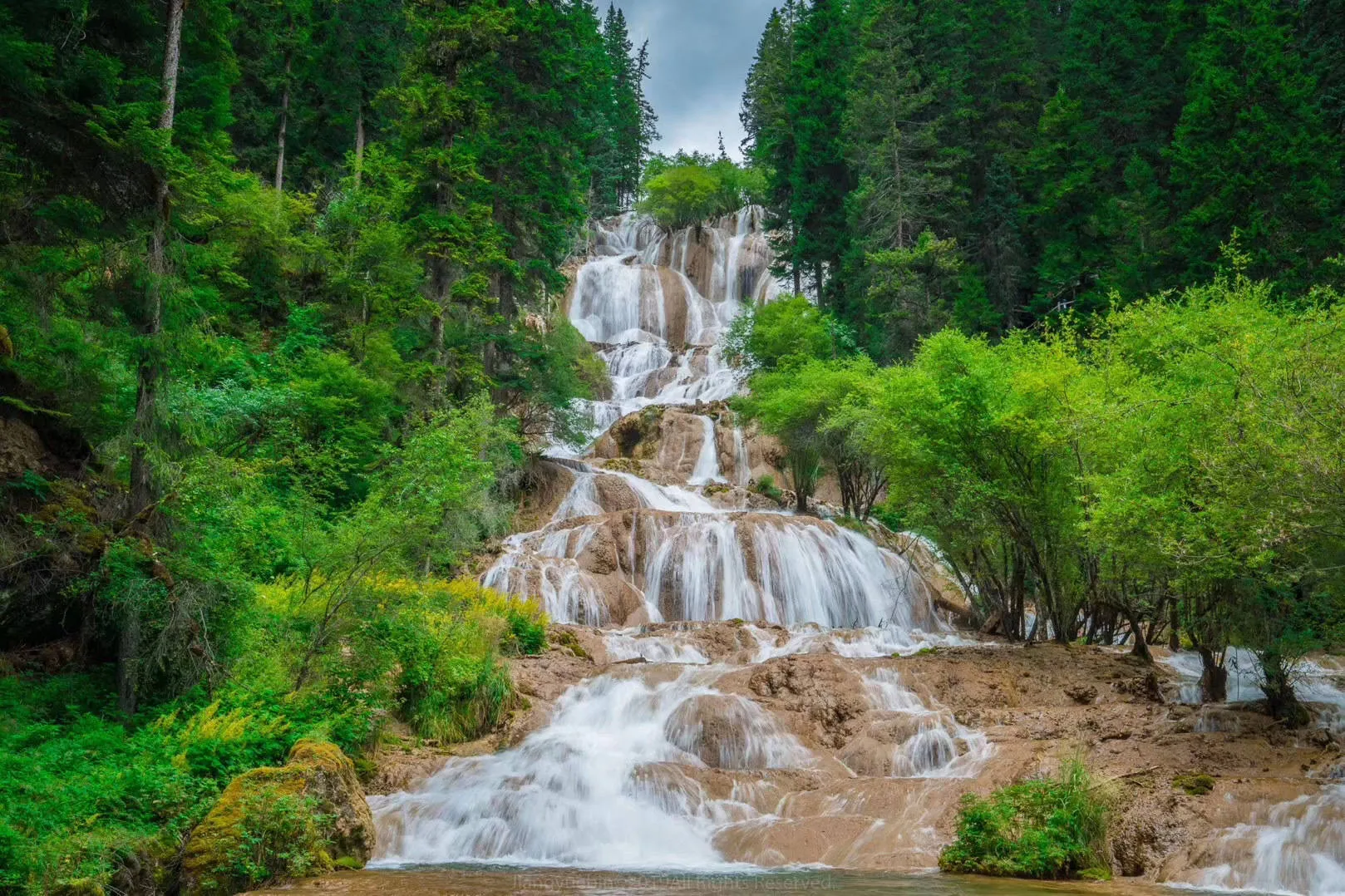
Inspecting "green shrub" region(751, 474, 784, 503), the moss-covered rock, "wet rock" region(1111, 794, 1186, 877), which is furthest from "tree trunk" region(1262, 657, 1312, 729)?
"green shrub" region(751, 474, 784, 503)

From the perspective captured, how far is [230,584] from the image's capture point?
10.1 m

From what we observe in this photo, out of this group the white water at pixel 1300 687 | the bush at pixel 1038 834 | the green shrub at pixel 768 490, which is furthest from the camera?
the green shrub at pixel 768 490

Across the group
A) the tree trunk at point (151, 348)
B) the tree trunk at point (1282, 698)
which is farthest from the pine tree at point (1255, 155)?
the tree trunk at point (151, 348)

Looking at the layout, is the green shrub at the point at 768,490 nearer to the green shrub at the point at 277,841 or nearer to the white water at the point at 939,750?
the white water at the point at 939,750

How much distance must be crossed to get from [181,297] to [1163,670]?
16.7 m

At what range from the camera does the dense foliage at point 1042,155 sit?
915 inches

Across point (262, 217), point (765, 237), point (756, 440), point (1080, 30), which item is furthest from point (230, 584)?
point (765, 237)

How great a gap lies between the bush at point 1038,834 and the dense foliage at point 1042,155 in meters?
18.2

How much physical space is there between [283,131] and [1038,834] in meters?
33.4

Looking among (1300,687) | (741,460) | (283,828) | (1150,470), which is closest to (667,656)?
(1150,470)

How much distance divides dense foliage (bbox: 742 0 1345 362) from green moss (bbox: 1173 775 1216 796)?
54.7 ft

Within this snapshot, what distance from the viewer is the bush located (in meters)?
8.10

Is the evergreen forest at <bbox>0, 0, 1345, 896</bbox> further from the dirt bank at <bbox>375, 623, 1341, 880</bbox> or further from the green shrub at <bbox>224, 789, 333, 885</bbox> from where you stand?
the dirt bank at <bbox>375, 623, 1341, 880</bbox>

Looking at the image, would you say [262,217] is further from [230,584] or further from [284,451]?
[230,584]
